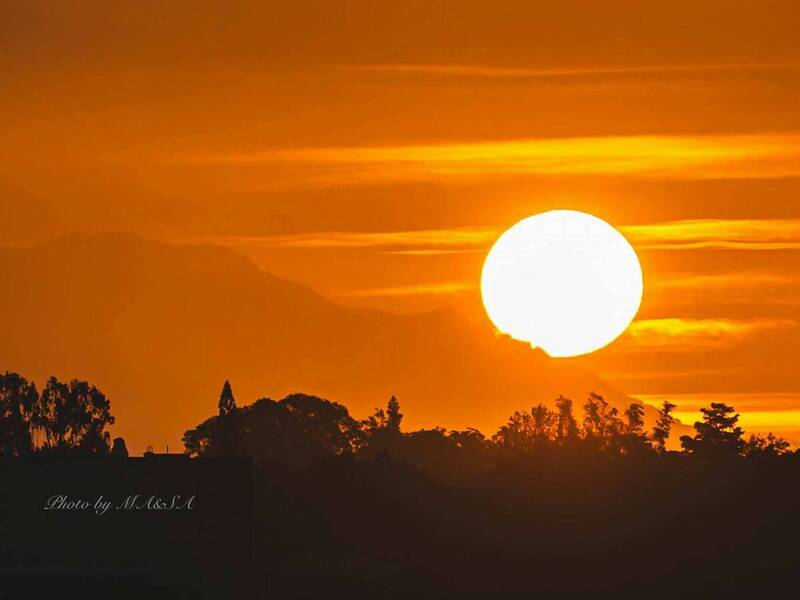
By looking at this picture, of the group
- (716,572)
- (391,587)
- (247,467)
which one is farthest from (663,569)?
(247,467)

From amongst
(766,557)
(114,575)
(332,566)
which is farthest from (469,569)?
(114,575)

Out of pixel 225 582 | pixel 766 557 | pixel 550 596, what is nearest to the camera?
pixel 225 582

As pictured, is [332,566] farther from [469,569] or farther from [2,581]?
[2,581]

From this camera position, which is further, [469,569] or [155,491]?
[469,569]

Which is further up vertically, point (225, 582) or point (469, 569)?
point (469, 569)

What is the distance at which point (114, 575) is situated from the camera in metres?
151

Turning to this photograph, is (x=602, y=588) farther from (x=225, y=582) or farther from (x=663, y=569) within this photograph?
(x=225, y=582)

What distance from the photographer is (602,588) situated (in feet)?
611

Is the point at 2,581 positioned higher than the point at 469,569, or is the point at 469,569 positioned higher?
the point at 469,569

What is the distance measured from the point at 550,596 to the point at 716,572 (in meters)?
14.7

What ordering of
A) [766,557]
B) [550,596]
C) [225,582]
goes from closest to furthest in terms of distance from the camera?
[225,582]
[550,596]
[766,557]

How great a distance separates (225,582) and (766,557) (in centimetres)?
6230

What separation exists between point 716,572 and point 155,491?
5657cm

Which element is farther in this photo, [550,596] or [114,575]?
[550,596]
